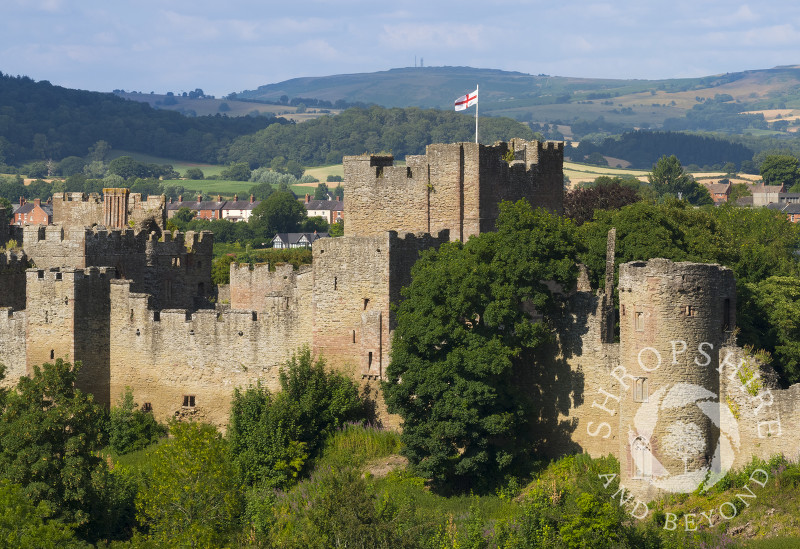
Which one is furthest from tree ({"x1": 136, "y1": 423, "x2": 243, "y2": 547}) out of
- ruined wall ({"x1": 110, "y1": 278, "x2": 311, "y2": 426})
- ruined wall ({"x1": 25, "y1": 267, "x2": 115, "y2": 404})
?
ruined wall ({"x1": 25, "y1": 267, "x2": 115, "y2": 404})

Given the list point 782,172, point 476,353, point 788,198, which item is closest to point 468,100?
point 476,353

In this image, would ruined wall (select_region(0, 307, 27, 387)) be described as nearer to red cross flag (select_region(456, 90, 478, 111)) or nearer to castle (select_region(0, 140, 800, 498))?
castle (select_region(0, 140, 800, 498))

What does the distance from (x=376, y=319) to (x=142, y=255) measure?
13.0 meters

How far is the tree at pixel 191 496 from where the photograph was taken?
39.6 meters

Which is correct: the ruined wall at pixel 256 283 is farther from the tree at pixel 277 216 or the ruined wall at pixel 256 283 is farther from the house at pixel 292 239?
the tree at pixel 277 216

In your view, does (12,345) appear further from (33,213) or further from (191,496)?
(33,213)

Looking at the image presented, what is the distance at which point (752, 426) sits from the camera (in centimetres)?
4031

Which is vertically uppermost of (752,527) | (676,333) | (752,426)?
(676,333)

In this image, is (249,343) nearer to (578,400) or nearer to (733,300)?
(578,400)

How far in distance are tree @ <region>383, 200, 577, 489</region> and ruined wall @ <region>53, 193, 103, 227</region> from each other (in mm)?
21514

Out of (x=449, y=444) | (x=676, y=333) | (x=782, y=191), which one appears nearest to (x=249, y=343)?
(x=449, y=444)

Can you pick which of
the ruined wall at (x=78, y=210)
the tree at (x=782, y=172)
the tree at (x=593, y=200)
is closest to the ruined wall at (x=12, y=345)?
the ruined wall at (x=78, y=210)

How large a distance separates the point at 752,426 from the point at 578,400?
18.7 ft

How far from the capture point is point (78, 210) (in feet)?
204
